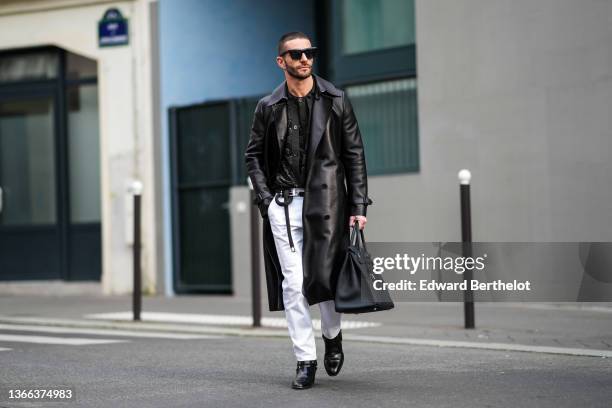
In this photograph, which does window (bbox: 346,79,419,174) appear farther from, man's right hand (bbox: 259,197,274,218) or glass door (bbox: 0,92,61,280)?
man's right hand (bbox: 259,197,274,218)

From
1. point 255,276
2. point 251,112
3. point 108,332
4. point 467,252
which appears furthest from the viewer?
point 251,112

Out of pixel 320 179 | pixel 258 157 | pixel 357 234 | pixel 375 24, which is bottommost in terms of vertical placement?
pixel 357 234

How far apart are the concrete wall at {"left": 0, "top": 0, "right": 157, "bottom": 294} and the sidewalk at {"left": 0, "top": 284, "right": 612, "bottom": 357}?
102cm

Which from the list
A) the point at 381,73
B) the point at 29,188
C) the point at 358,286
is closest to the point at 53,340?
the point at 358,286

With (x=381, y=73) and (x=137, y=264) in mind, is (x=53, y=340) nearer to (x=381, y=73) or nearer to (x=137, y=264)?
(x=137, y=264)

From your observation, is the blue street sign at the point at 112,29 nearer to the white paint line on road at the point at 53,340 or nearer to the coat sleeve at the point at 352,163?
the white paint line on road at the point at 53,340

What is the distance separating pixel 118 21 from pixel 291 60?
37.0 ft

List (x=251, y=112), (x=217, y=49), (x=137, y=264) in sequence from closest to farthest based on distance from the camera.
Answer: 1. (x=137, y=264)
2. (x=251, y=112)
3. (x=217, y=49)

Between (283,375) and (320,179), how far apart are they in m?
1.40

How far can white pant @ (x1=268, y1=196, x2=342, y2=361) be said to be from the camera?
6.86 m

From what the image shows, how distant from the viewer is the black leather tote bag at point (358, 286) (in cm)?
659

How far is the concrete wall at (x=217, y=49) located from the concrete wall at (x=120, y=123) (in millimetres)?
248

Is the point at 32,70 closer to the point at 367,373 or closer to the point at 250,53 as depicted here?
the point at 250,53

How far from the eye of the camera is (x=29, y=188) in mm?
19016
